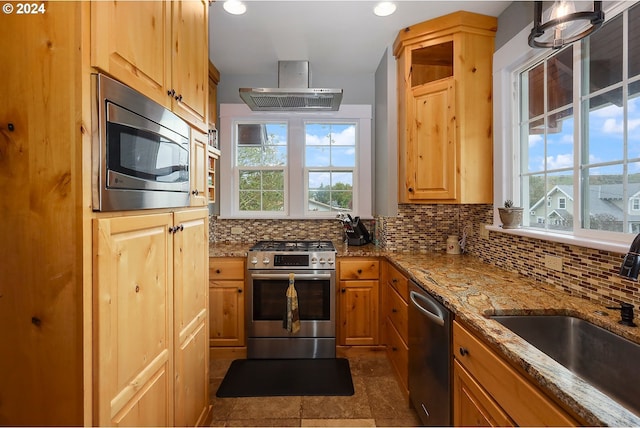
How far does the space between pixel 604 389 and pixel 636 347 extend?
0.19 metres

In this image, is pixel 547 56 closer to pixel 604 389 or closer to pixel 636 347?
pixel 636 347

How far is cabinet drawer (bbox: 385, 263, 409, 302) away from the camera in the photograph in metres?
2.03

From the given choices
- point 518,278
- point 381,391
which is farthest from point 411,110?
point 381,391

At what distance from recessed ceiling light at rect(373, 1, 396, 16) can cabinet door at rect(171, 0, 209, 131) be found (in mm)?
1164

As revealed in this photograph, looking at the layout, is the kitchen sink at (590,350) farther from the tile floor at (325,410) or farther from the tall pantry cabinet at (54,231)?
the tall pantry cabinet at (54,231)

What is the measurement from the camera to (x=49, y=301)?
82 cm

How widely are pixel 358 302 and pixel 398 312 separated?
482mm

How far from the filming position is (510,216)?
196 cm

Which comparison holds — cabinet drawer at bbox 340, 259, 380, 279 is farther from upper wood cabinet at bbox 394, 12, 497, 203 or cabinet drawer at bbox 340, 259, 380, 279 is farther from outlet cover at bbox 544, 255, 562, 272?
outlet cover at bbox 544, 255, 562, 272

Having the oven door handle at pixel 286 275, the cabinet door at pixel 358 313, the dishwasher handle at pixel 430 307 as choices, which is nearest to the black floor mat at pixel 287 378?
the cabinet door at pixel 358 313

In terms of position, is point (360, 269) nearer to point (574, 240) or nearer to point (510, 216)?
point (510, 216)

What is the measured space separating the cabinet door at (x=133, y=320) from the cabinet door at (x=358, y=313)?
62.1 inches

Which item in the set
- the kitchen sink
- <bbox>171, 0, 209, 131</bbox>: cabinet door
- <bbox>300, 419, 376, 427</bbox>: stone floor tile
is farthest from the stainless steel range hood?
<bbox>300, 419, 376, 427</bbox>: stone floor tile

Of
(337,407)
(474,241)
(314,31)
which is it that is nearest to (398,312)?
(337,407)
